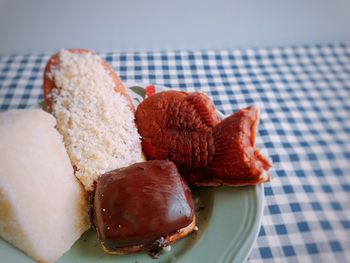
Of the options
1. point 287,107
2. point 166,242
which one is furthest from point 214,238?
point 287,107

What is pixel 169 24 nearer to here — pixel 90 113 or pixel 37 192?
pixel 90 113

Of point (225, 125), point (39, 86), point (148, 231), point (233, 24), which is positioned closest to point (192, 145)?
point (225, 125)

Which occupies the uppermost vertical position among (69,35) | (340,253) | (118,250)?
(69,35)

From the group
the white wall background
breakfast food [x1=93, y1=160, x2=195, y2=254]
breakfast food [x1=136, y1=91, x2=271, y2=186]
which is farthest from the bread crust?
the white wall background

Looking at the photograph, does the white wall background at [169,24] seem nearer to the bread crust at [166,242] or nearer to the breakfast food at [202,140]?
the breakfast food at [202,140]

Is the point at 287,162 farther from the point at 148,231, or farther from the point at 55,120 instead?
the point at 55,120

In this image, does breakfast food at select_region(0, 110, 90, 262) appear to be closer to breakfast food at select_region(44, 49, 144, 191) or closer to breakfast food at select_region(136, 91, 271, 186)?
breakfast food at select_region(44, 49, 144, 191)

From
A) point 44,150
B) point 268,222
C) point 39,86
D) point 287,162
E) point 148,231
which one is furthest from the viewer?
point 39,86
